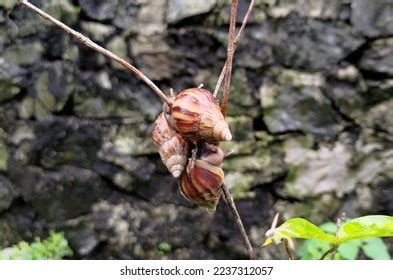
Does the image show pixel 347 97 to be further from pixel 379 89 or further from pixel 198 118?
pixel 198 118

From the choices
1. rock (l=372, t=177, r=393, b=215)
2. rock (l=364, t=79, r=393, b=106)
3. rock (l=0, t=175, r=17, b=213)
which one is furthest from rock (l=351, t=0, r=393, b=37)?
rock (l=0, t=175, r=17, b=213)

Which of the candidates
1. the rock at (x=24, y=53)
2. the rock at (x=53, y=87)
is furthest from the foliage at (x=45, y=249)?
the rock at (x=24, y=53)

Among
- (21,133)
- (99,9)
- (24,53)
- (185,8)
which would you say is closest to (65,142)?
(21,133)

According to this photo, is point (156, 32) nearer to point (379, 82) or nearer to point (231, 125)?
point (231, 125)

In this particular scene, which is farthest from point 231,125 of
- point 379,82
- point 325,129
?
point 379,82

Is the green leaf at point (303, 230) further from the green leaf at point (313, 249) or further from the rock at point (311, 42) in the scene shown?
the rock at point (311, 42)

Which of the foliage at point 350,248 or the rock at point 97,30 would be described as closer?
the foliage at point 350,248

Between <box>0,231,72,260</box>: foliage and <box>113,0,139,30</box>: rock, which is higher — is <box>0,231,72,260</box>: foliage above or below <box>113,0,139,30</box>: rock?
below

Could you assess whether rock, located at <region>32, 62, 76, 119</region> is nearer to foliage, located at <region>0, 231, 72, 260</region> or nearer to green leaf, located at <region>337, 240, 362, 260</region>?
foliage, located at <region>0, 231, 72, 260</region>

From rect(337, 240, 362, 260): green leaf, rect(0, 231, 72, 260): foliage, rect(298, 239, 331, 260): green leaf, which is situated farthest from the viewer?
rect(0, 231, 72, 260): foliage
